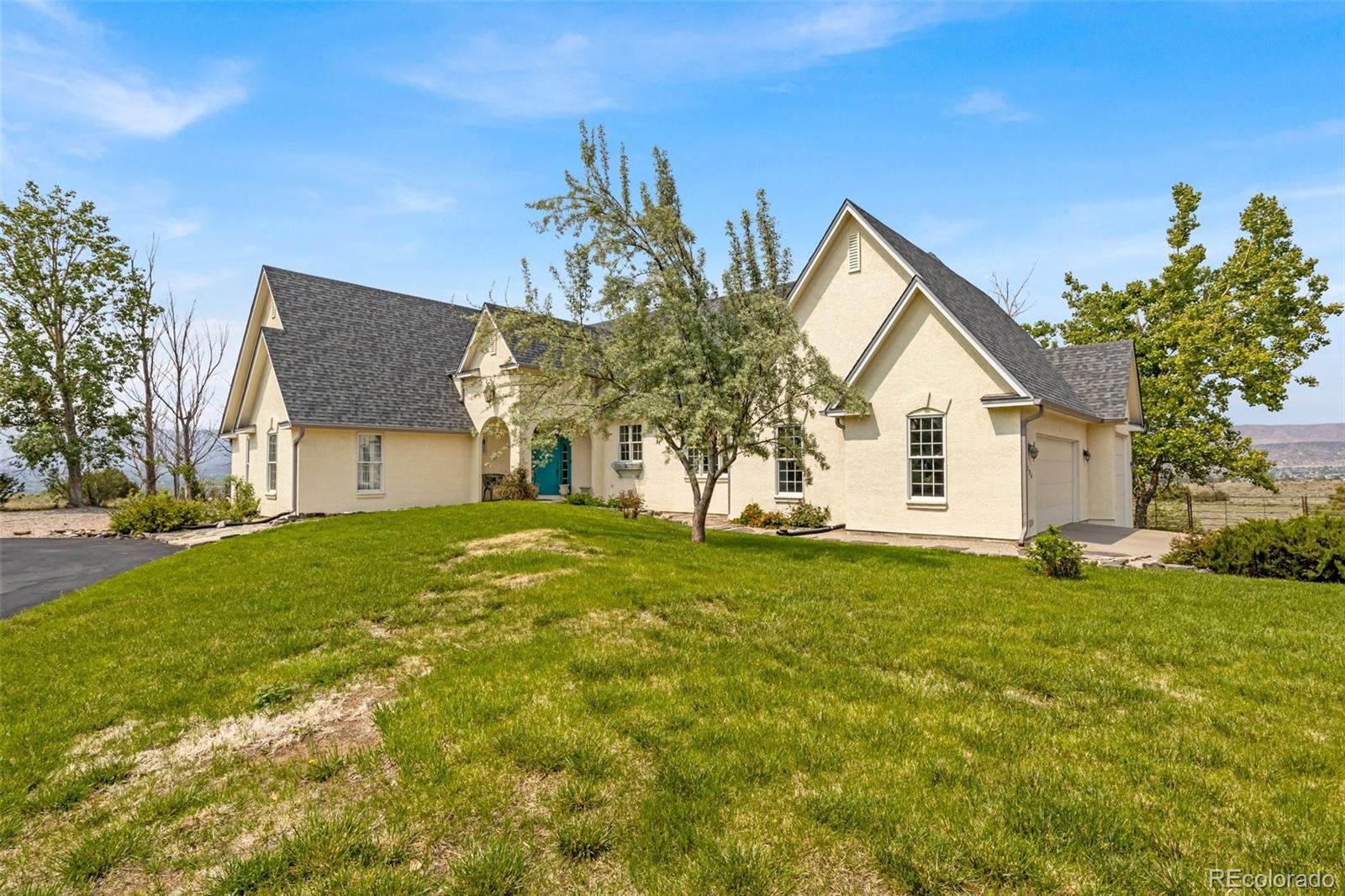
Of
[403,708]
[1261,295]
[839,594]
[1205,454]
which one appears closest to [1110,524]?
[1205,454]

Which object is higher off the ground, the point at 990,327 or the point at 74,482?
the point at 990,327

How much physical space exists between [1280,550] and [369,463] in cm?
2320

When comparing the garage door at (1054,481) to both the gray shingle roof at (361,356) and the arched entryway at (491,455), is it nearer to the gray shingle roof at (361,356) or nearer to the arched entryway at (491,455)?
the arched entryway at (491,455)

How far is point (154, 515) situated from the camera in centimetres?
1808

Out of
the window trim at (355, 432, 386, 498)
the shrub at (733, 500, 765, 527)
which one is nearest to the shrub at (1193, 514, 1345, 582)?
the shrub at (733, 500, 765, 527)

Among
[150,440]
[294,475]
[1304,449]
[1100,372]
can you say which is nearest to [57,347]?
[150,440]

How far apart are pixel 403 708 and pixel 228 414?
80.5 feet

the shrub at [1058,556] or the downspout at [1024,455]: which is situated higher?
the downspout at [1024,455]

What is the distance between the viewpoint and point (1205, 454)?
23781mm

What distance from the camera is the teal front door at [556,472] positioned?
928 inches

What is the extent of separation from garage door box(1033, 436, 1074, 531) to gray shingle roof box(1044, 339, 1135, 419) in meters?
2.00

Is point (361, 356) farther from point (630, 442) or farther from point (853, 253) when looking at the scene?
point (853, 253)

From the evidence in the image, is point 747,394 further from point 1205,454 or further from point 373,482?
point 1205,454

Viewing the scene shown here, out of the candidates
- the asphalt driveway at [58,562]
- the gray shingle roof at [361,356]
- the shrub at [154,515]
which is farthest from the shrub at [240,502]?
the gray shingle roof at [361,356]
